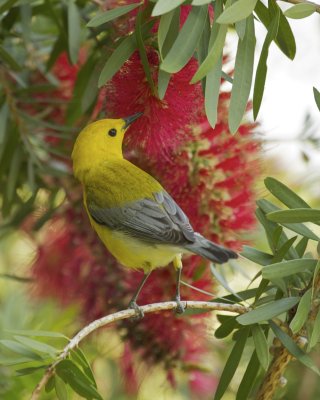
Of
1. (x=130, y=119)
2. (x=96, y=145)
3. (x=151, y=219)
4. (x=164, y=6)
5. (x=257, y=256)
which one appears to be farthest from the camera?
(x=96, y=145)

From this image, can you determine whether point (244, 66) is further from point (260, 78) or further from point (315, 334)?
point (315, 334)

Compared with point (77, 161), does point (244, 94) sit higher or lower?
higher

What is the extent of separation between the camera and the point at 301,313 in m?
0.98

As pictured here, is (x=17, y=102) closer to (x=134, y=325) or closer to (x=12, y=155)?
(x=12, y=155)

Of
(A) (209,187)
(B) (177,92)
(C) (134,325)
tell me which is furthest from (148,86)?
(C) (134,325)

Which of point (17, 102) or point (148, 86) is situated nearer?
point (148, 86)

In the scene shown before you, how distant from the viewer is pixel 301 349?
40.5 inches

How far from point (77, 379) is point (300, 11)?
49 centimetres

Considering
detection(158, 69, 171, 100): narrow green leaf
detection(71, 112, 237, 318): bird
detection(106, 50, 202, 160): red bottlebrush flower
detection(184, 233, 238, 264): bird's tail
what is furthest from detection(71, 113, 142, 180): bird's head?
detection(158, 69, 171, 100): narrow green leaf

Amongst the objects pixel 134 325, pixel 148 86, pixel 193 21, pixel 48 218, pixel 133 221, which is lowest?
pixel 134 325

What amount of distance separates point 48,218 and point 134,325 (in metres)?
0.29

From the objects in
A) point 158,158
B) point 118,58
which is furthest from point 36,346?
point 158,158

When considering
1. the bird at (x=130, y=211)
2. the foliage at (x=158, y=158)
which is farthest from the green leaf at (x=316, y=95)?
the bird at (x=130, y=211)

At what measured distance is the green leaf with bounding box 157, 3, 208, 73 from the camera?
948 mm
